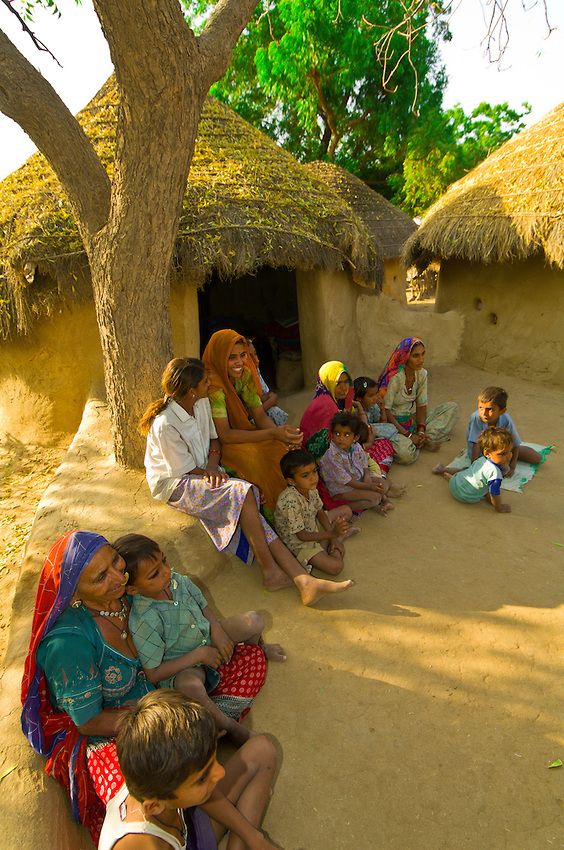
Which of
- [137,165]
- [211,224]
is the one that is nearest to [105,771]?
[137,165]

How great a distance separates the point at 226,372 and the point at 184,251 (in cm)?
160

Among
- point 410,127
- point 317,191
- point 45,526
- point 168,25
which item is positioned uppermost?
point 410,127

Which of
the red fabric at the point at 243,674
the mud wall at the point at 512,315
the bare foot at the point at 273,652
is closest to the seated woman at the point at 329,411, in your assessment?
the bare foot at the point at 273,652

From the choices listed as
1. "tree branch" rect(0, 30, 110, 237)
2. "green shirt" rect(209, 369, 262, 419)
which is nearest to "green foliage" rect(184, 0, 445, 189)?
"tree branch" rect(0, 30, 110, 237)

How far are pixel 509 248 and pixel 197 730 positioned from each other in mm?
5549

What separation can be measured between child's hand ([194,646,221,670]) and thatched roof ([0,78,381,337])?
3.33 m

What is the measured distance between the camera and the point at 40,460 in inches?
207

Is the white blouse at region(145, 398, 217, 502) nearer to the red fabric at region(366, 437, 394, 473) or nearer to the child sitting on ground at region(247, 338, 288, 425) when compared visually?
the child sitting on ground at region(247, 338, 288, 425)

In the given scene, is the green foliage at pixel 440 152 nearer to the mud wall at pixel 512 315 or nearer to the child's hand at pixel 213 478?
the mud wall at pixel 512 315

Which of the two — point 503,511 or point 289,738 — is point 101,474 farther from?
point 503,511

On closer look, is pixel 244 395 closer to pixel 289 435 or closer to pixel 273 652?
pixel 289 435

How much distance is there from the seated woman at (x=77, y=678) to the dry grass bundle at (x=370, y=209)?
28.9 feet

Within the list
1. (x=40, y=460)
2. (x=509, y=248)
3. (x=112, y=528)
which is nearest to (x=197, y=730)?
(x=112, y=528)

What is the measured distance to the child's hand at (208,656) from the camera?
2.24m
